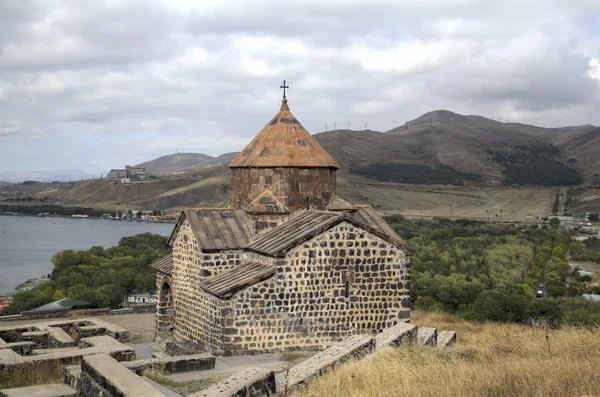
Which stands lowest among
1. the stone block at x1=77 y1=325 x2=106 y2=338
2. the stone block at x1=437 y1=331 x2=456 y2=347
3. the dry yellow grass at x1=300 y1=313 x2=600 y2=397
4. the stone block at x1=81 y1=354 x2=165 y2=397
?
the stone block at x1=77 y1=325 x2=106 y2=338

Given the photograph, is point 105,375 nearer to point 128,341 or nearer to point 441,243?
point 128,341

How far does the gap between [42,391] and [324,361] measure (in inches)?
150

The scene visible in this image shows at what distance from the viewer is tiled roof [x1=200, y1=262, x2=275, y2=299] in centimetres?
1100

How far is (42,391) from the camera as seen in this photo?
8.30 metres

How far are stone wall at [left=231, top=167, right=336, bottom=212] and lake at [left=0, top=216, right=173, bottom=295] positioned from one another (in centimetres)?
4834

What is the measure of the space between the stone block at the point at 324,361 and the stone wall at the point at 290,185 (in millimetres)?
4121

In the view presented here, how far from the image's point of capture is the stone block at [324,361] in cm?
720

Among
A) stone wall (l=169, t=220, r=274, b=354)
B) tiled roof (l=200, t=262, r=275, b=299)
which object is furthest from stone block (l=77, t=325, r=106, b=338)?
tiled roof (l=200, t=262, r=275, b=299)

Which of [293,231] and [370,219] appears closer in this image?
[293,231]

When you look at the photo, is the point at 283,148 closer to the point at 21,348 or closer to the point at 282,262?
the point at 282,262

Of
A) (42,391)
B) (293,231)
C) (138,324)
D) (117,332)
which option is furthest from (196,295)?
(138,324)

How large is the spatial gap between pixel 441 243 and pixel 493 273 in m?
15.4

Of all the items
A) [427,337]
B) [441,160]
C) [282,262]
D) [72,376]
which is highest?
[441,160]

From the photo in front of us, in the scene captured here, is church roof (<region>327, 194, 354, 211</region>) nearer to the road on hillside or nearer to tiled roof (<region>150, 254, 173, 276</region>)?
tiled roof (<region>150, 254, 173, 276</region>)
